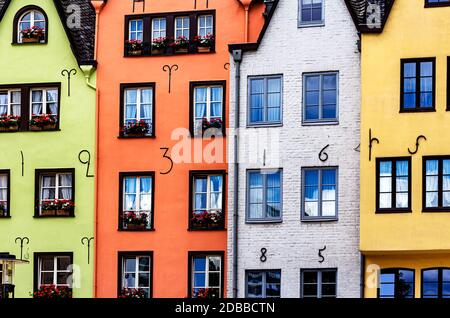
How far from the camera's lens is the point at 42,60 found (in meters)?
45.1

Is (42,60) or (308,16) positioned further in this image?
(42,60)

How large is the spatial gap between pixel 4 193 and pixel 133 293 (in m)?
5.80

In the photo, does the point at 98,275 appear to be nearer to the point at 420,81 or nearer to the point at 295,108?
the point at 295,108

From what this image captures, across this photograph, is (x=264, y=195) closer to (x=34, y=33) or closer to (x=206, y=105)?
(x=206, y=105)

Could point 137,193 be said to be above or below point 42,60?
below

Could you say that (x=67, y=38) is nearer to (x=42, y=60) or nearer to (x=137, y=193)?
(x=42, y=60)

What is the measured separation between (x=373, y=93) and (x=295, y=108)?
2649 millimetres

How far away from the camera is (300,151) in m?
41.7

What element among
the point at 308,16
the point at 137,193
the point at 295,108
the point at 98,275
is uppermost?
the point at 308,16

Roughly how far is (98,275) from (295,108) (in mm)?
8505

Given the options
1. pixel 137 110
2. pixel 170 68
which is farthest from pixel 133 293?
pixel 170 68

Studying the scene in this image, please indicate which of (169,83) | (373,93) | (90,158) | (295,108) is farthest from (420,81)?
(90,158)

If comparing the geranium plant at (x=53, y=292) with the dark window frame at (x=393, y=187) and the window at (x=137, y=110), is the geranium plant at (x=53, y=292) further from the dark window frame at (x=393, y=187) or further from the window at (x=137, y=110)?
the dark window frame at (x=393, y=187)

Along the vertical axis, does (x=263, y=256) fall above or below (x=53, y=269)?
above
